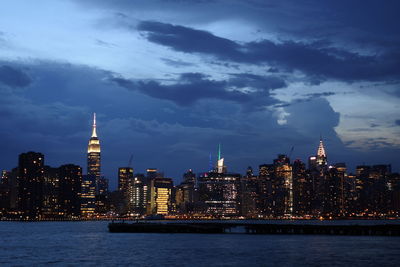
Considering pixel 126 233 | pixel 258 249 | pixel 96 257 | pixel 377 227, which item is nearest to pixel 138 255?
pixel 96 257

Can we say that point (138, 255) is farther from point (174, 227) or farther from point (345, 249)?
point (174, 227)

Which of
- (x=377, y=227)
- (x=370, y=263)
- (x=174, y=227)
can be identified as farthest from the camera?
(x=174, y=227)

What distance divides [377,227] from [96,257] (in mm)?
85150

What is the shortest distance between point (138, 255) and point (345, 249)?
3642 centimetres

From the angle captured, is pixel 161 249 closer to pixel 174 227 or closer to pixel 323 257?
pixel 323 257

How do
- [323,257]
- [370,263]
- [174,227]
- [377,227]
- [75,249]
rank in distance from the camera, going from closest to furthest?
[370,263] → [323,257] → [75,249] → [377,227] → [174,227]

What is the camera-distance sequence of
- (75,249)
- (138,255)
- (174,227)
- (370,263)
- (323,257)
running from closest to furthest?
(370,263) < (323,257) < (138,255) < (75,249) < (174,227)

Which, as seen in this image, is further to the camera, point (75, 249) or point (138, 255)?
point (75, 249)

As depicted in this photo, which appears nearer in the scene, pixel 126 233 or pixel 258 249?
pixel 258 249

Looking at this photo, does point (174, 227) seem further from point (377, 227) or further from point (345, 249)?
point (345, 249)

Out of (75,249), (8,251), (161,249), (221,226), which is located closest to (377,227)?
(221,226)

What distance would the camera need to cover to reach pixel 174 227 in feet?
609

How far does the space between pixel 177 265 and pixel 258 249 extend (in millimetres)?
29605

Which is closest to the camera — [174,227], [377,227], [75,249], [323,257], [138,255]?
[323,257]
